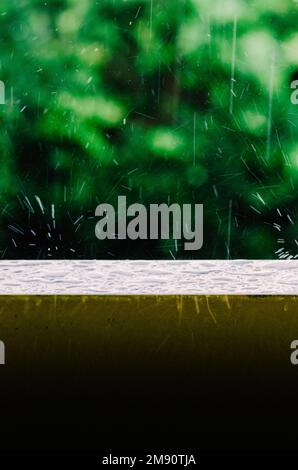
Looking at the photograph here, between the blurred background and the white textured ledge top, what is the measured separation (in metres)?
0.66

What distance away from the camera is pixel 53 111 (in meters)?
2.99

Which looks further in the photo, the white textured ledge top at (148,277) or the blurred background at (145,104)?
the blurred background at (145,104)

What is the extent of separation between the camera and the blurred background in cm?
297

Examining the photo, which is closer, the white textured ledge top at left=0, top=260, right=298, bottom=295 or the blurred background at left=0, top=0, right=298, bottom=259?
the white textured ledge top at left=0, top=260, right=298, bottom=295

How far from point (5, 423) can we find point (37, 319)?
25cm

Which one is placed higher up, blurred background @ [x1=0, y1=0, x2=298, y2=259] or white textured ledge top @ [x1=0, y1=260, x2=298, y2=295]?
blurred background @ [x1=0, y1=0, x2=298, y2=259]

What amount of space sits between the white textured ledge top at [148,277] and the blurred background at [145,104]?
66 cm

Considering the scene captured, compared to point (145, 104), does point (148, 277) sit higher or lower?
lower

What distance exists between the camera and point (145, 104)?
9.95 feet

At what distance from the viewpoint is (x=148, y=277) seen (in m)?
2.21

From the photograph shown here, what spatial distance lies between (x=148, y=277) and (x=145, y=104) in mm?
988

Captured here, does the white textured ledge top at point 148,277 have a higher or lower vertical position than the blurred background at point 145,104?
lower

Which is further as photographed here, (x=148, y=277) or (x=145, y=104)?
(x=145, y=104)

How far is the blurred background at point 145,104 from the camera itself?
2.97m
